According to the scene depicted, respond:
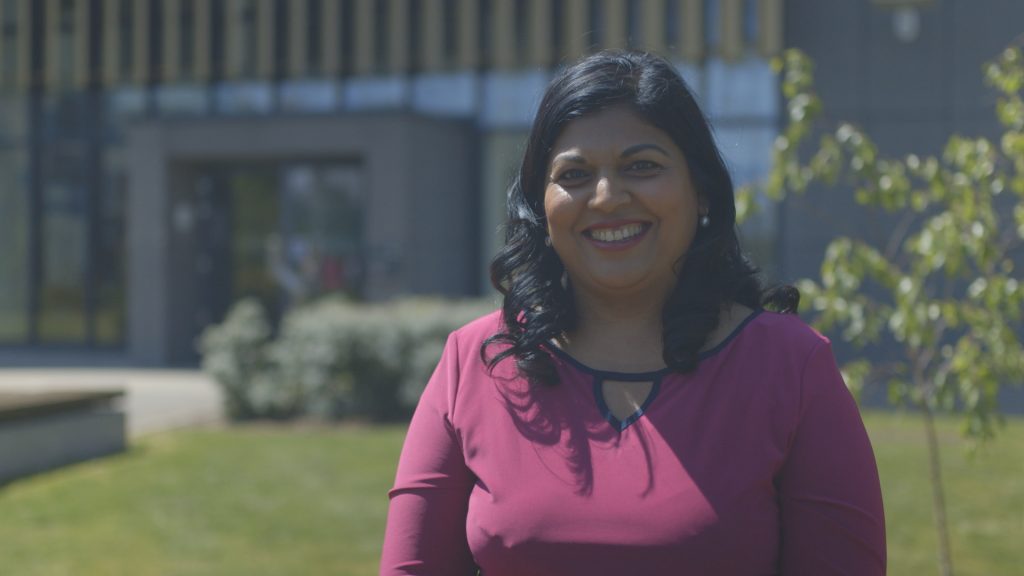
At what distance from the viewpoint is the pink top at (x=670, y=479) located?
1.94 meters

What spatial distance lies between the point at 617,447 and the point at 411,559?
0.44 metres

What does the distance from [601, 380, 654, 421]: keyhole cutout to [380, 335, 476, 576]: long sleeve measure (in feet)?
0.94

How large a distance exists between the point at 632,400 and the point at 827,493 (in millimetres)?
368

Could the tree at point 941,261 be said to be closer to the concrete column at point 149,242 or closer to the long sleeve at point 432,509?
the long sleeve at point 432,509

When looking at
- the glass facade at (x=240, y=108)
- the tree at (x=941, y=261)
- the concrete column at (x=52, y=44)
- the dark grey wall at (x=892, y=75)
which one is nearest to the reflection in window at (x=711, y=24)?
the glass facade at (x=240, y=108)

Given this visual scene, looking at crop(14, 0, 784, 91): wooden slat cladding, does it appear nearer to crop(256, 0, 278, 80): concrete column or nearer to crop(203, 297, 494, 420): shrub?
crop(256, 0, 278, 80): concrete column

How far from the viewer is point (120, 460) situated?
9109 millimetres

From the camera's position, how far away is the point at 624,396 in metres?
2.08

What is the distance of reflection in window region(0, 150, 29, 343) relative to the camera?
774 inches

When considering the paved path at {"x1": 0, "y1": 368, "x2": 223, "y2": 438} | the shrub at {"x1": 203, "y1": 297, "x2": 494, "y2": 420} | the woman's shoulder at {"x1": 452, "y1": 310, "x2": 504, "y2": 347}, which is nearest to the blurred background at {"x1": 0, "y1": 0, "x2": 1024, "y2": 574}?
the paved path at {"x1": 0, "y1": 368, "x2": 223, "y2": 438}

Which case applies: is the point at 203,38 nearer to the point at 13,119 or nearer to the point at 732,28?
the point at 13,119

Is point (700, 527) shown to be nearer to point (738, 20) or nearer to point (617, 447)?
point (617, 447)

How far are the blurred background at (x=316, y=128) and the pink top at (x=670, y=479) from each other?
38.1ft

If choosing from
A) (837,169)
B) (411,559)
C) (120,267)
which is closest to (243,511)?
(837,169)
